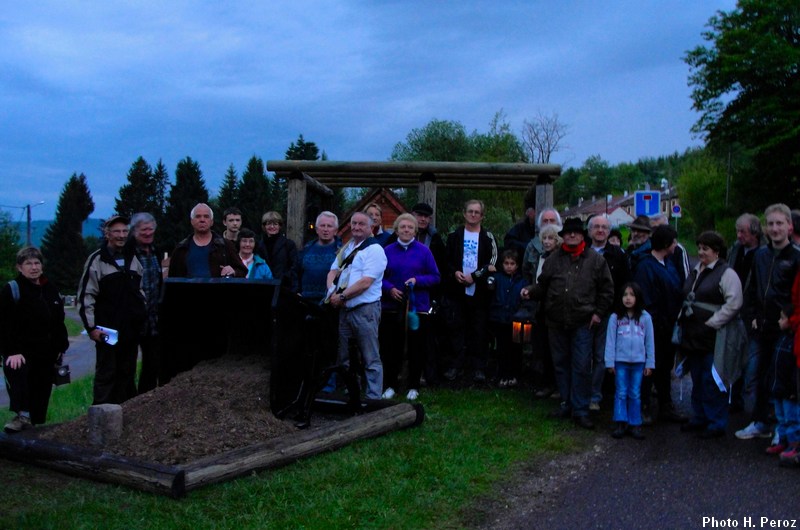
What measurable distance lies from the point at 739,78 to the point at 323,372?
128ft

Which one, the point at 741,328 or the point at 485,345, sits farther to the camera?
the point at 485,345

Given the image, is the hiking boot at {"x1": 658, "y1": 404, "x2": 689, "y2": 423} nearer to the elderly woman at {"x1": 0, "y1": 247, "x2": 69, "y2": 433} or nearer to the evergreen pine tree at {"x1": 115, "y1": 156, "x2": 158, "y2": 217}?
the elderly woman at {"x1": 0, "y1": 247, "x2": 69, "y2": 433}

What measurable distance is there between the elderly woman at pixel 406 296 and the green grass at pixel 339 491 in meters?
1.54

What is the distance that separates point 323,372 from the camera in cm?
717

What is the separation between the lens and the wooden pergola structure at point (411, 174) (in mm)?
11008

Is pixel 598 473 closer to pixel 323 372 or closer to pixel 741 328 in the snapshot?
pixel 741 328

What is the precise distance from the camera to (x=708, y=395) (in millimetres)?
7289

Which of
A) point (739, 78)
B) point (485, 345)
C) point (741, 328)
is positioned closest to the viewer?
point (741, 328)

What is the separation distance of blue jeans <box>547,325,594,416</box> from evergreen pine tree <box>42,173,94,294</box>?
3147 inches

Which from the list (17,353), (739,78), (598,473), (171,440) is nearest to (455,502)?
(598,473)

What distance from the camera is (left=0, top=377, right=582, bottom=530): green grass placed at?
16.3 feet

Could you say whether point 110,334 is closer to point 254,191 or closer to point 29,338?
point 29,338

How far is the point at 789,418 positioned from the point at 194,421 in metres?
4.96

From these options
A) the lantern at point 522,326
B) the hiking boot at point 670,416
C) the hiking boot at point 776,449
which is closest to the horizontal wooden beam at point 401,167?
the lantern at point 522,326
